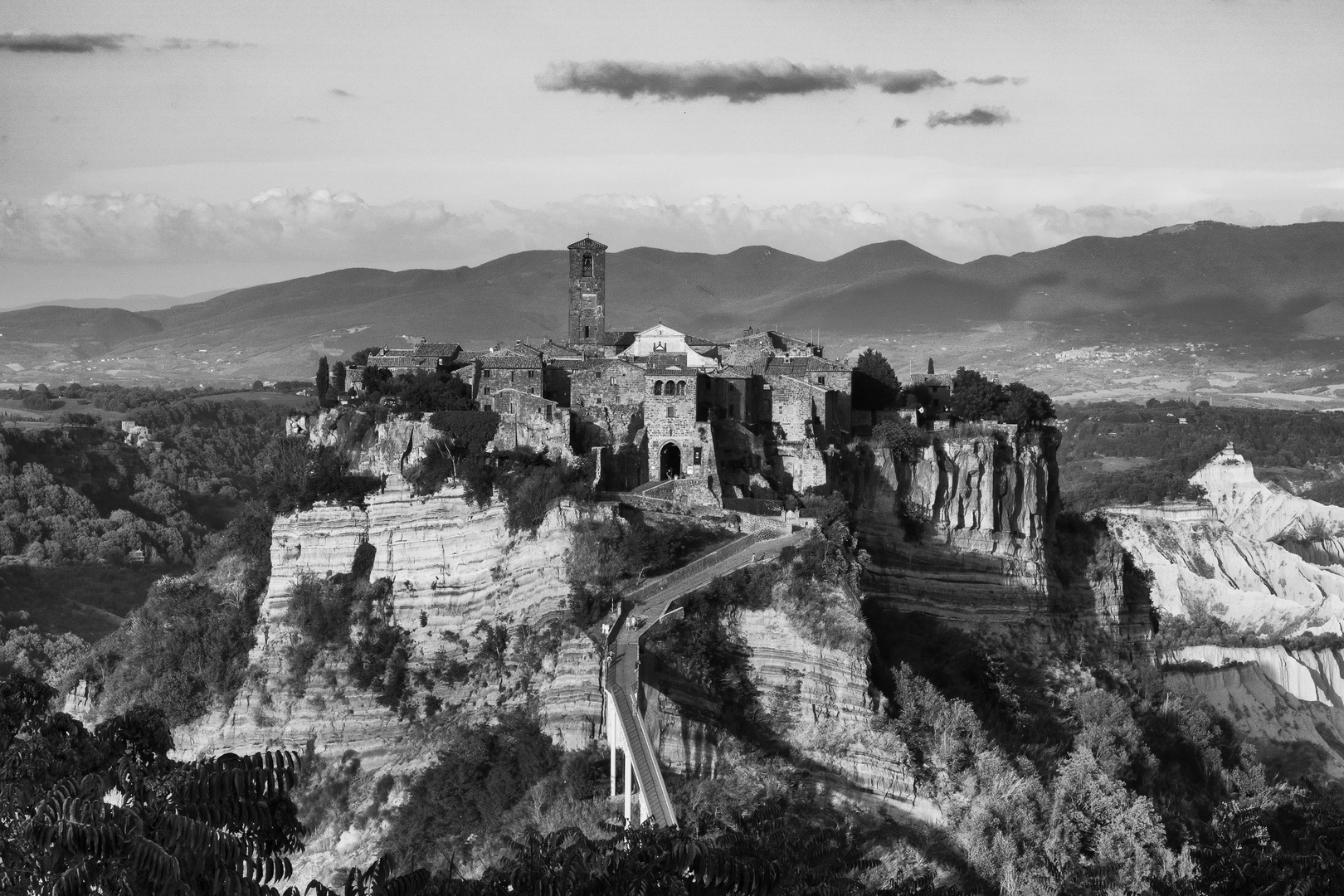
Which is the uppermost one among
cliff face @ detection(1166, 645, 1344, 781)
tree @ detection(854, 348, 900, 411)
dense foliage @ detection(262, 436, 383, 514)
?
tree @ detection(854, 348, 900, 411)

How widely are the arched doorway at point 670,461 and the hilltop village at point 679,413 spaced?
2 cm

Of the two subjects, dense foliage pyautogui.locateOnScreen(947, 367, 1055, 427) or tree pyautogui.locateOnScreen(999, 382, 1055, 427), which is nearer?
dense foliage pyautogui.locateOnScreen(947, 367, 1055, 427)

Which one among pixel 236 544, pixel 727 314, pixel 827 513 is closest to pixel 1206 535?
pixel 827 513

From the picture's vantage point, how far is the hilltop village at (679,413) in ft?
134

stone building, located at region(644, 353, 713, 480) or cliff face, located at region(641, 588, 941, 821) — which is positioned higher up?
stone building, located at region(644, 353, 713, 480)

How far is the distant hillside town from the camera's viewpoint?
4084 centimetres

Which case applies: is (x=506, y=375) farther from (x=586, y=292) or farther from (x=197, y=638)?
(x=197, y=638)

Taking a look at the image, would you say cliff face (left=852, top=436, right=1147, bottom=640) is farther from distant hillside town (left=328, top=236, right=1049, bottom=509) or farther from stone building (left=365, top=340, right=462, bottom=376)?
stone building (left=365, top=340, right=462, bottom=376)

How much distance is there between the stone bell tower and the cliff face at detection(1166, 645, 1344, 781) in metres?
21.3

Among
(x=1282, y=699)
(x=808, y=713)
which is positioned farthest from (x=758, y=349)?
(x=1282, y=699)

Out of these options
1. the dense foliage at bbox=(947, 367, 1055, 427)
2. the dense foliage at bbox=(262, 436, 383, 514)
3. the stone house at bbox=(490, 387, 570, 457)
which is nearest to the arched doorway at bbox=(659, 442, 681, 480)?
the stone house at bbox=(490, 387, 570, 457)

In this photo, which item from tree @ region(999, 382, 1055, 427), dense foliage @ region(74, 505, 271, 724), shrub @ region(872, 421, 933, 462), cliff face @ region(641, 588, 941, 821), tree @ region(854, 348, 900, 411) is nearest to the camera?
cliff face @ region(641, 588, 941, 821)

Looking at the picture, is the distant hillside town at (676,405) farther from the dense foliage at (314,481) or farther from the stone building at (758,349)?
the dense foliage at (314,481)

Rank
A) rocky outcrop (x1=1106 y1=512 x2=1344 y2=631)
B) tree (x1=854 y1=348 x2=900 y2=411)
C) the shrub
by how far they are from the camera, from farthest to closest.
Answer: rocky outcrop (x1=1106 y1=512 x2=1344 y2=631) < tree (x1=854 y1=348 x2=900 y2=411) < the shrub
